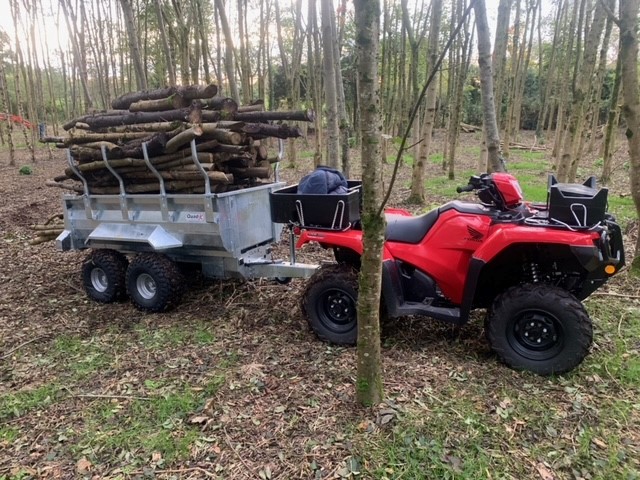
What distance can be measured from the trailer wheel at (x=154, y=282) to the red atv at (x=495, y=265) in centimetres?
151

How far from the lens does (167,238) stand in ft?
15.5

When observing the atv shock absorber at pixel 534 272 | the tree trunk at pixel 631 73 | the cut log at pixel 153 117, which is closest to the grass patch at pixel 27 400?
the cut log at pixel 153 117

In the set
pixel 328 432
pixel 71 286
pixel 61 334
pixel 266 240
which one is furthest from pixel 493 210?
pixel 71 286

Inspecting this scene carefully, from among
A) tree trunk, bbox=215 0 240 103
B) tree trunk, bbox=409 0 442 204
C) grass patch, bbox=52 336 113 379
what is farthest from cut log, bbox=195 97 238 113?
tree trunk, bbox=215 0 240 103

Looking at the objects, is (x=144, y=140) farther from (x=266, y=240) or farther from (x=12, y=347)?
(x=12, y=347)

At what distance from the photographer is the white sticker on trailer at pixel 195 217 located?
14.9 ft

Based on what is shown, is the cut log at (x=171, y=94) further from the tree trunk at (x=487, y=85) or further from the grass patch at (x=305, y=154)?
the grass patch at (x=305, y=154)

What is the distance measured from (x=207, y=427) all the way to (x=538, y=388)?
7.57ft

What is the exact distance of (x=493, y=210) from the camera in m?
3.61

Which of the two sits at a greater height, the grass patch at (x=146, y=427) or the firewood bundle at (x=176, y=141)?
the firewood bundle at (x=176, y=141)

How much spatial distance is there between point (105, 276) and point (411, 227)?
3611 mm

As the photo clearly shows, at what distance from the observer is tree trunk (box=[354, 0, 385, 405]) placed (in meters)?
2.44

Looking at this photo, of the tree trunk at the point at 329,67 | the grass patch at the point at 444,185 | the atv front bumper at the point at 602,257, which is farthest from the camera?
the grass patch at the point at 444,185

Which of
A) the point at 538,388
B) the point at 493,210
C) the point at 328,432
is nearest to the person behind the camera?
the point at 328,432
